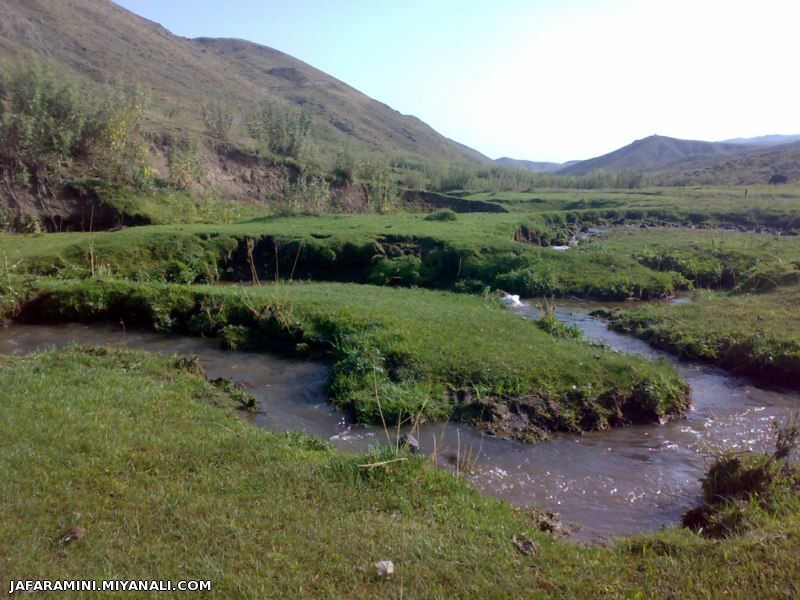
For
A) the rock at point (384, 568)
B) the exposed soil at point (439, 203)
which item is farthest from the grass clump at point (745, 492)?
the exposed soil at point (439, 203)

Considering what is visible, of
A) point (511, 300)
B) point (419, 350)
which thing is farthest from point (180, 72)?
point (419, 350)

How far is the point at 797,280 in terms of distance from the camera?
18922 mm

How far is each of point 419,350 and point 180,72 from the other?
7759 centimetres

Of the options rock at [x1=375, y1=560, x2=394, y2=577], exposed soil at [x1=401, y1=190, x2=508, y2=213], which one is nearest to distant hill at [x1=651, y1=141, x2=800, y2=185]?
exposed soil at [x1=401, y1=190, x2=508, y2=213]

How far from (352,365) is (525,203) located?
31486 millimetres

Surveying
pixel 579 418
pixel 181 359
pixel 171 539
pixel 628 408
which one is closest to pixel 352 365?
pixel 181 359

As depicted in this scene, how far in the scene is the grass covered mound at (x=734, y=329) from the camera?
13445mm

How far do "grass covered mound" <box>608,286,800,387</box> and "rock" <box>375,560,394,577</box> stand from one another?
11.8 metres

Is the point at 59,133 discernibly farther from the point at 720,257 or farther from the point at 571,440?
the point at 720,257

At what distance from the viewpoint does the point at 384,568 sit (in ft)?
17.3

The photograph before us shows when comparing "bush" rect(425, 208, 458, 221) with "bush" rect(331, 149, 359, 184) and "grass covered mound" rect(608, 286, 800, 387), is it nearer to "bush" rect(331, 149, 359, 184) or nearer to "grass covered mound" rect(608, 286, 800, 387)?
"bush" rect(331, 149, 359, 184)

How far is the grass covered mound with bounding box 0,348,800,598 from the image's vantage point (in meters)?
5.13

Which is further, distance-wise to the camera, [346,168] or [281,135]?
[281,135]

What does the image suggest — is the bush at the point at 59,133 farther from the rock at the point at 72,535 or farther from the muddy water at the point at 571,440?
the rock at the point at 72,535
